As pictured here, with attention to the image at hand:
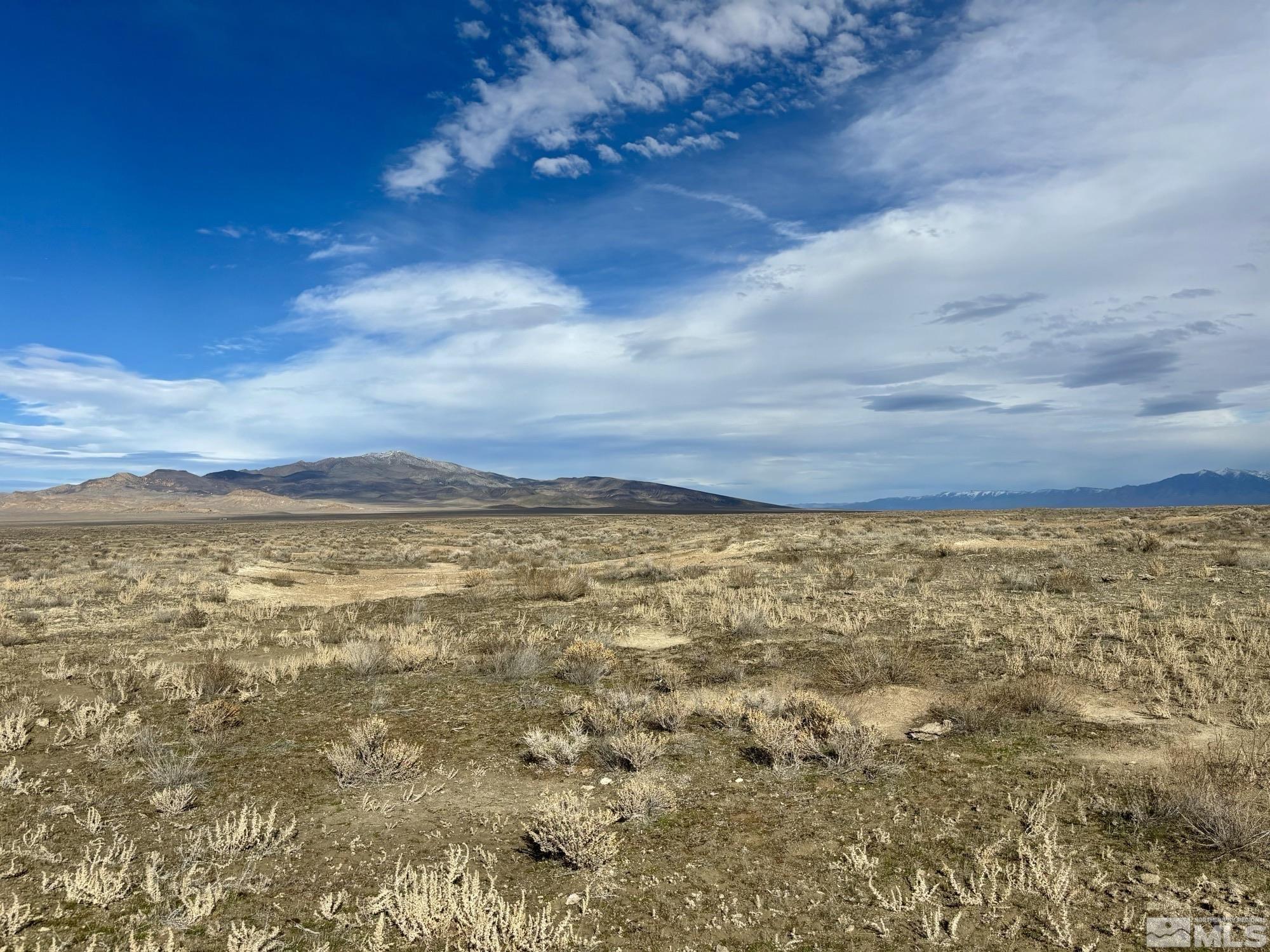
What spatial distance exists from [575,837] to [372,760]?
3.04 meters

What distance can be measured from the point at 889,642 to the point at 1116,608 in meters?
6.13

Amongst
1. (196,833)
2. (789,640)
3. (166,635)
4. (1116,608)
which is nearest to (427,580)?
(166,635)

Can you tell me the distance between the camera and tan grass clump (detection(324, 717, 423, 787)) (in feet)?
24.1

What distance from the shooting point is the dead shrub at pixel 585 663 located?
1130cm

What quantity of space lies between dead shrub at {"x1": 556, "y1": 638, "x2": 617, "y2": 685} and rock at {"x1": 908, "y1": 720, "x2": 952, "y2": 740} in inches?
201

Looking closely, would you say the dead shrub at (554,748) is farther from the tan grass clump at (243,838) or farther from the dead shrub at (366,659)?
the dead shrub at (366,659)

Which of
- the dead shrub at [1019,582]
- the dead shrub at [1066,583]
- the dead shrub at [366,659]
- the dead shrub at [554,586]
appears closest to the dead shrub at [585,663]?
the dead shrub at [366,659]

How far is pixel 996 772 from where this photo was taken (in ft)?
22.9

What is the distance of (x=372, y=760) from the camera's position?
7.46 meters

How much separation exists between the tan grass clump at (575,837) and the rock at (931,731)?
13.8ft

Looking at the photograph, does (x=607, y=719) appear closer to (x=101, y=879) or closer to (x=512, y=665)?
(x=512, y=665)

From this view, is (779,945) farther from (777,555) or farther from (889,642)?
(777,555)

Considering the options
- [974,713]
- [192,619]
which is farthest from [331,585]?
[974,713]

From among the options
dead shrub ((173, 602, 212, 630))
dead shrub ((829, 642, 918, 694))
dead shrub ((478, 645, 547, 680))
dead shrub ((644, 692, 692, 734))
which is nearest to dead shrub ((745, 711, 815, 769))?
dead shrub ((644, 692, 692, 734))
